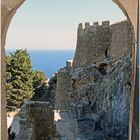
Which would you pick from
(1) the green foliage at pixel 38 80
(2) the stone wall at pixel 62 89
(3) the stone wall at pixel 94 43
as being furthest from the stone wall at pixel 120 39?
(1) the green foliage at pixel 38 80

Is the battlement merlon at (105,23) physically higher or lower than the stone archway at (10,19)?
higher

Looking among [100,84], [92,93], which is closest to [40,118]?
[100,84]

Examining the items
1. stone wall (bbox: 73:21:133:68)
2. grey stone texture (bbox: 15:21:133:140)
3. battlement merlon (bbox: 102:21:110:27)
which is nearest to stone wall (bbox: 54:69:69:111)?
grey stone texture (bbox: 15:21:133:140)

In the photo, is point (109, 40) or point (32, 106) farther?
point (109, 40)

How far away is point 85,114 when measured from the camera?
24.6m

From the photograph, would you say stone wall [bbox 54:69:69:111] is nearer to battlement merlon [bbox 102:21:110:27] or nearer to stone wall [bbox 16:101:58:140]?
battlement merlon [bbox 102:21:110:27]

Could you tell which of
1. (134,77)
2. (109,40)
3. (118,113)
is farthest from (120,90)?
(134,77)

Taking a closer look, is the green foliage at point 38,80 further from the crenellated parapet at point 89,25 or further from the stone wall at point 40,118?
the stone wall at point 40,118

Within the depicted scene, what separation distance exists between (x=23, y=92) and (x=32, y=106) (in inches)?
679

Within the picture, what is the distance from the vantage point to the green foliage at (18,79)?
28.9 metres

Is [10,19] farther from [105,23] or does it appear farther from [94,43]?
[105,23]

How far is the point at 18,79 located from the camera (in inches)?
1153

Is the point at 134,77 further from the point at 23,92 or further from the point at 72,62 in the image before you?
the point at 72,62

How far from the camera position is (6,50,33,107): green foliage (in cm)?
2886
